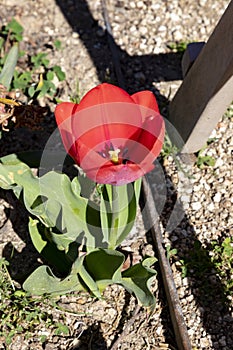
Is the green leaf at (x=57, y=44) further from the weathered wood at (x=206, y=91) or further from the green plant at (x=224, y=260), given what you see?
the green plant at (x=224, y=260)

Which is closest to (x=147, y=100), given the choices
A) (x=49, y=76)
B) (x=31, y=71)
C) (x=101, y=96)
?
(x=101, y=96)

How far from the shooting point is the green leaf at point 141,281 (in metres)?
1.84

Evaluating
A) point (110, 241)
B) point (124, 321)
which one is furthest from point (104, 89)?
point (124, 321)

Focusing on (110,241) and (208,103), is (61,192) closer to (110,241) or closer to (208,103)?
(110,241)

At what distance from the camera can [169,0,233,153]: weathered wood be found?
213 cm

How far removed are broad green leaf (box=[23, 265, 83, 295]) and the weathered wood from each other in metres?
0.81

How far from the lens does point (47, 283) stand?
1.95m

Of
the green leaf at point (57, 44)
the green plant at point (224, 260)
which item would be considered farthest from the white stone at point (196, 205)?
the green leaf at point (57, 44)

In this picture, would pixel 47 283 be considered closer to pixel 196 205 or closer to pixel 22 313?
pixel 22 313

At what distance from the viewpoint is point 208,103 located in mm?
2277

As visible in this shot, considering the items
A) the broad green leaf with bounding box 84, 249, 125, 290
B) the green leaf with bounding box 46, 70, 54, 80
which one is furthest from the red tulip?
the green leaf with bounding box 46, 70, 54, 80

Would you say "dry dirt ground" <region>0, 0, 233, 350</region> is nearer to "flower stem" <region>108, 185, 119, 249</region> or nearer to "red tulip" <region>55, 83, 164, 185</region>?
"flower stem" <region>108, 185, 119, 249</region>

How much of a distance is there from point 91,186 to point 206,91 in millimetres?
638

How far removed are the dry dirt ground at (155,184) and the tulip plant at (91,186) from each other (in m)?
0.16
